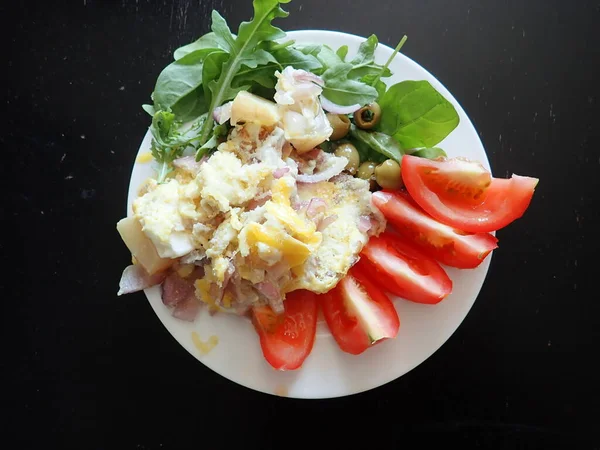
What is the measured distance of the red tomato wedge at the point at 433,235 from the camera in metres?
1.58

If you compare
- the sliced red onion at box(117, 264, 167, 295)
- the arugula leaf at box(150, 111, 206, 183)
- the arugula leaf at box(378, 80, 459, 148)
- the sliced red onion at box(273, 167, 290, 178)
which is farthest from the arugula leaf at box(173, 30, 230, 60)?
the sliced red onion at box(117, 264, 167, 295)

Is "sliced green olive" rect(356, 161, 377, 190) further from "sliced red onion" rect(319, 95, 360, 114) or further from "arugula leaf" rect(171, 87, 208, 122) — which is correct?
"arugula leaf" rect(171, 87, 208, 122)

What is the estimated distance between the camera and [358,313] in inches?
61.8

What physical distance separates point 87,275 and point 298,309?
0.86m

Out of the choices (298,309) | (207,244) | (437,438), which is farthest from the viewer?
(437,438)

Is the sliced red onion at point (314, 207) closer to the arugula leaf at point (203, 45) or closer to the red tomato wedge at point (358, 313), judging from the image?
the red tomato wedge at point (358, 313)

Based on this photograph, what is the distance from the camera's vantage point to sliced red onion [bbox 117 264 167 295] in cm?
166

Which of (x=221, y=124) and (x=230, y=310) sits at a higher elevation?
(x=221, y=124)

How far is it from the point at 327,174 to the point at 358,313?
436 millimetres

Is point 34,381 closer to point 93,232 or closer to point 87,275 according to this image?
point 87,275

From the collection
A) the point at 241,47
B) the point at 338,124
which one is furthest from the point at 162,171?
the point at 338,124

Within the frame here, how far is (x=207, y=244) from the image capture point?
1544 millimetres

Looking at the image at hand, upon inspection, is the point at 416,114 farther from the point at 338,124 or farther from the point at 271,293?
the point at 271,293

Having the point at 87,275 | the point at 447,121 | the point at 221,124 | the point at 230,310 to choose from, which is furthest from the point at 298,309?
the point at 87,275
